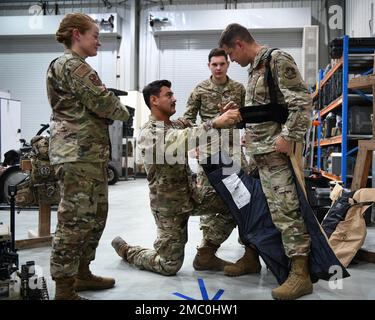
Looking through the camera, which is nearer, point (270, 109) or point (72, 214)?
point (72, 214)

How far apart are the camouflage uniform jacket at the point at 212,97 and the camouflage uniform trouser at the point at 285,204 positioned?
1203mm

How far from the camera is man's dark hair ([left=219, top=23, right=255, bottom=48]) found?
222cm

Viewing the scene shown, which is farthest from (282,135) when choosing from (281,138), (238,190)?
(238,190)

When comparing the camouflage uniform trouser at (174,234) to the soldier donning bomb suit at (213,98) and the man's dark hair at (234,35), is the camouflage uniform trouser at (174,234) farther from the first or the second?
the man's dark hair at (234,35)

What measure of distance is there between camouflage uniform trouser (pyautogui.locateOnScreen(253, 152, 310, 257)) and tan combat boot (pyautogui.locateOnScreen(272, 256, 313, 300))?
0.21 feet

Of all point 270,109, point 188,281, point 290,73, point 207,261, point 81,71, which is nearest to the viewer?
point 81,71

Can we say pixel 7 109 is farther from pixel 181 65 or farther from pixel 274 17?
pixel 274 17

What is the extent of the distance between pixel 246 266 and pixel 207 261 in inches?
10.8

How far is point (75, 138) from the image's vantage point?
6.36 ft

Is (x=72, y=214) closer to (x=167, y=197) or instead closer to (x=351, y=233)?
(x=167, y=197)

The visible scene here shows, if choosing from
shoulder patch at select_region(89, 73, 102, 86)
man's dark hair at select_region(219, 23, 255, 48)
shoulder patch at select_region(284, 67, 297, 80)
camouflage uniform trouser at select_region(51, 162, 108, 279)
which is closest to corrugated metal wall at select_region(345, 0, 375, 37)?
man's dark hair at select_region(219, 23, 255, 48)

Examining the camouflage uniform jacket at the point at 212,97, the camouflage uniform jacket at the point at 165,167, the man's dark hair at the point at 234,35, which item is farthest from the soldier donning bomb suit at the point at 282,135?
the camouflage uniform jacket at the point at 212,97

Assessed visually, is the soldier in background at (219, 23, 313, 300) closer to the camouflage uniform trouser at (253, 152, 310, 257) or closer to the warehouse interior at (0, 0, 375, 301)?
the camouflage uniform trouser at (253, 152, 310, 257)
